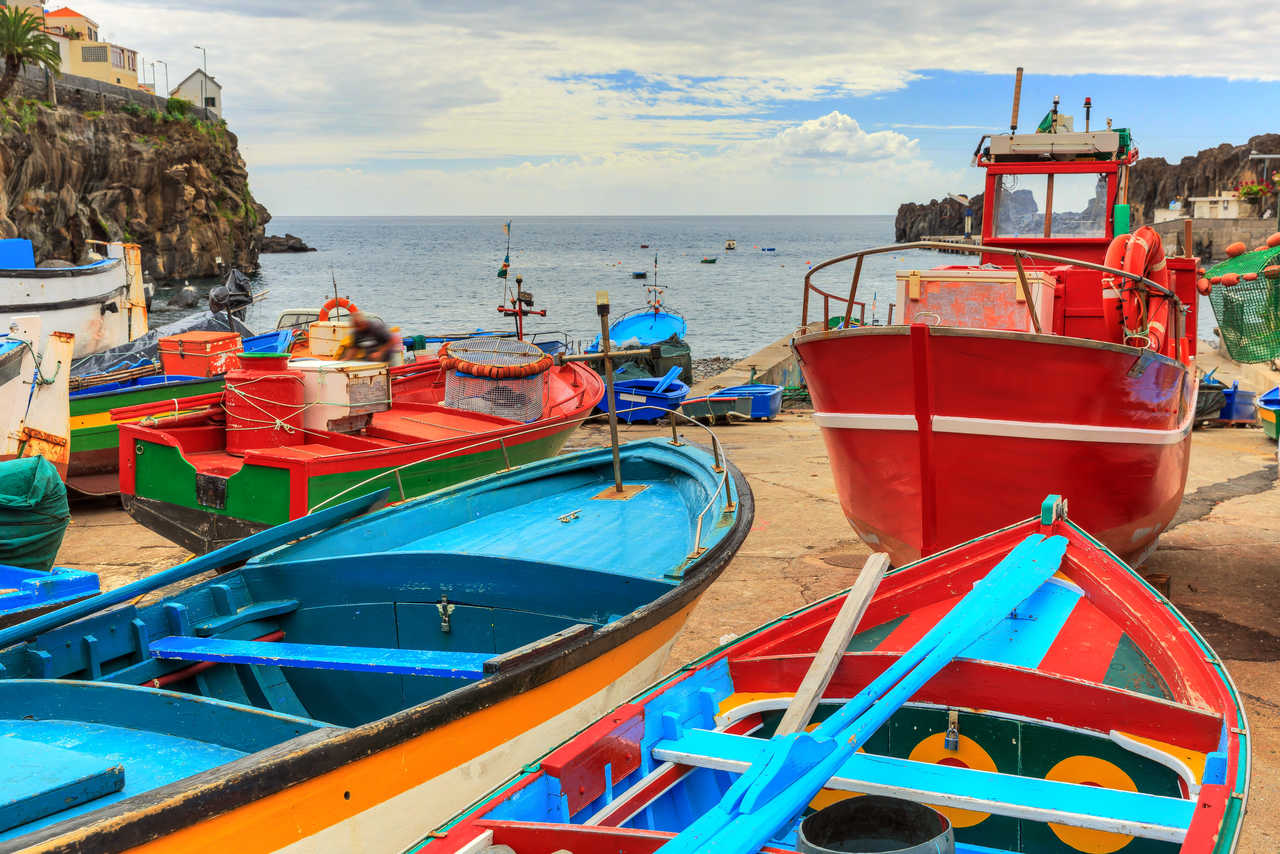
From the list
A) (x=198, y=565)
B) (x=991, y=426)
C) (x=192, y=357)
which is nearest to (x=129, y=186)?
(x=192, y=357)

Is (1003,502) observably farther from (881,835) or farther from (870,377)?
(881,835)

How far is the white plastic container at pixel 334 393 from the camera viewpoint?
9.61 meters

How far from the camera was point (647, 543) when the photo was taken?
19.2 ft

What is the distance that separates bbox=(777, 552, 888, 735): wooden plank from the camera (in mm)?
2977

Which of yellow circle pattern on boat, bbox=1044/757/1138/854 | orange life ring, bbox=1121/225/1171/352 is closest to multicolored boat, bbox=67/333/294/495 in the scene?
orange life ring, bbox=1121/225/1171/352

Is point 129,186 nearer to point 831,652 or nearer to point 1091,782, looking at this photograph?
point 831,652

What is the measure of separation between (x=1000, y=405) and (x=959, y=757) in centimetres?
294

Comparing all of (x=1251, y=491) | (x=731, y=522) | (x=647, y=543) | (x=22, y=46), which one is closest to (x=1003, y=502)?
(x=731, y=522)

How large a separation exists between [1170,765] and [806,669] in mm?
1239

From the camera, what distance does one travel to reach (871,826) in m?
2.93

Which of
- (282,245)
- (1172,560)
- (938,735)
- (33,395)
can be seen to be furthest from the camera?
(282,245)

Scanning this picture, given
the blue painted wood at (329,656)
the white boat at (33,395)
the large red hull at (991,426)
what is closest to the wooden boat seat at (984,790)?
the blue painted wood at (329,656)

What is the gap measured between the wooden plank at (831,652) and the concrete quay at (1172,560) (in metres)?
1.87

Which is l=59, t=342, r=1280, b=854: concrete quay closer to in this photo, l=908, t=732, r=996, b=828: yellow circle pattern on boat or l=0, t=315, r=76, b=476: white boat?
l=0, t=315, r=76, b=476: white boat
